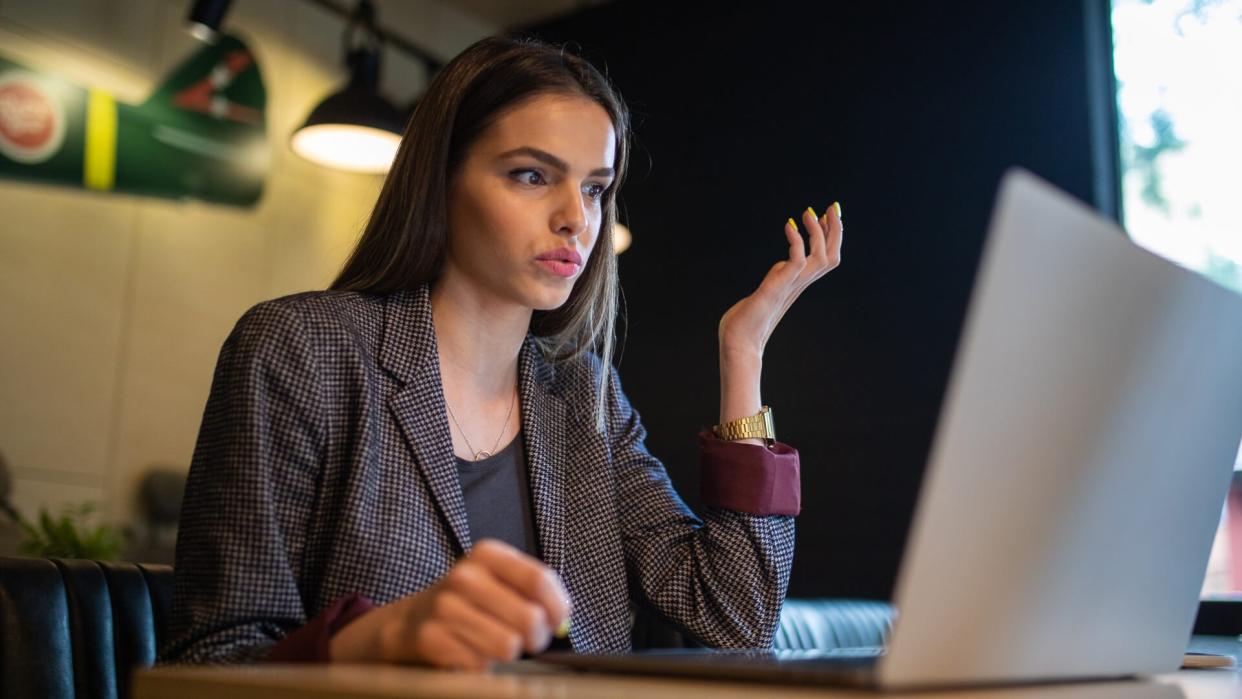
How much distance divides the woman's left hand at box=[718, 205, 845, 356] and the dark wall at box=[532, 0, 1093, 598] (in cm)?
215

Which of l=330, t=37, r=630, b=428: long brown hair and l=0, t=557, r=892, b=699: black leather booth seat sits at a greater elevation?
l=330, t=37, r=630, b=428: long brown hair

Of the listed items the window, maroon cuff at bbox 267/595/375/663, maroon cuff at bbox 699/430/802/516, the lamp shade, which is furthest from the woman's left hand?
the lamp shade

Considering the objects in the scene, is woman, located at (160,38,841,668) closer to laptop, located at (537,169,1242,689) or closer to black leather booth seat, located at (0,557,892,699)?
black leather booth seat, located at (0,557,892,699)

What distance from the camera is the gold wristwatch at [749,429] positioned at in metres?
1.32

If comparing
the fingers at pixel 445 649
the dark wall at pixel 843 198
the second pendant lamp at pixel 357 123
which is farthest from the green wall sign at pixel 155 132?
the fingers at pixel 445 649

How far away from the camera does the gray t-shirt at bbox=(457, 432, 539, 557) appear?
4.19 ft

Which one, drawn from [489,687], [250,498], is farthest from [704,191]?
[489,687]

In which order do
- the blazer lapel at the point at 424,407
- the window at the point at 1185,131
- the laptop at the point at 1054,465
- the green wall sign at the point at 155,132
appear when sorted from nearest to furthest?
the laptop at the point at 1054,465 → the blazer lapel at the point at 424,407 → the window at the point at 1185,131 → the green wall sign at the point at 155,132

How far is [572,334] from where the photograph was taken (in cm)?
156

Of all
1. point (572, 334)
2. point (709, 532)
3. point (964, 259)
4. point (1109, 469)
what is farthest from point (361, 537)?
point (964, 259)

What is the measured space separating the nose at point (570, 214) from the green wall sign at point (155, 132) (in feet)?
9.17

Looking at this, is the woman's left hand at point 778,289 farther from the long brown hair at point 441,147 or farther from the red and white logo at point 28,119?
the red and white logo at point 28,119

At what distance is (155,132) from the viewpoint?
3.81 m

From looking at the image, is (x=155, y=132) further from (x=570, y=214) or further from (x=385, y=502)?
(x=385, y=502)
